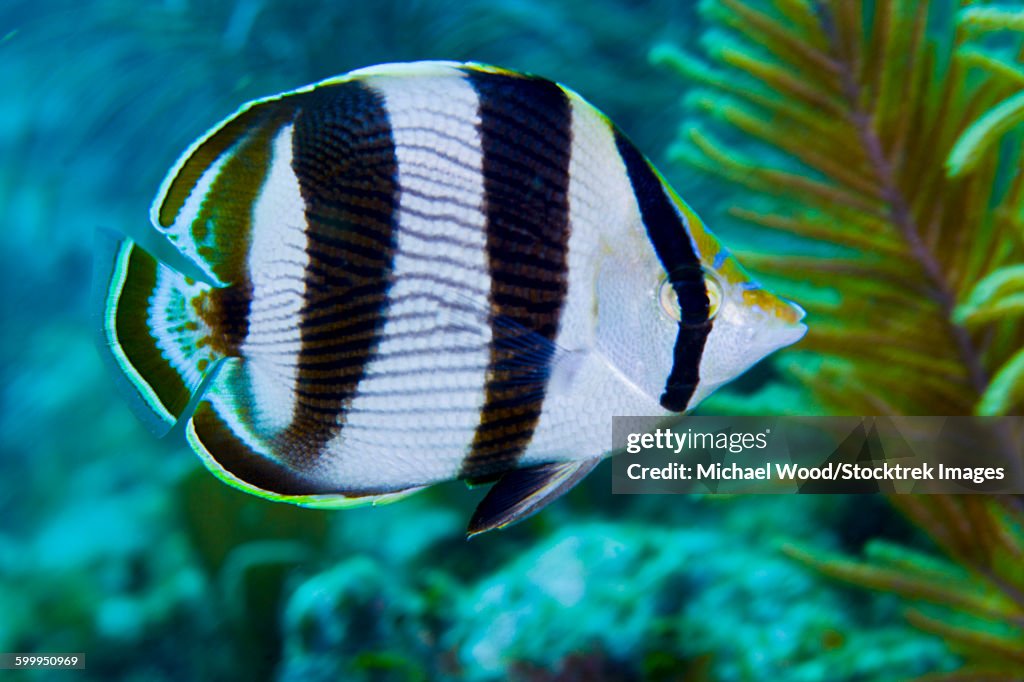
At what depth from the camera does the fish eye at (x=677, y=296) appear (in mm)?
688

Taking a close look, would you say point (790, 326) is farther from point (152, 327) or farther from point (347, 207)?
point (152, 327)

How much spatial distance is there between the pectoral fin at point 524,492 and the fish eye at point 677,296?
0.18 meters

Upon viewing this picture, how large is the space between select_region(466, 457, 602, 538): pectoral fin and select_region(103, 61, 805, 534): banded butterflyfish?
0.05 feet

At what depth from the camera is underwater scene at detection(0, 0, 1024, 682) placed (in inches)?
27.0

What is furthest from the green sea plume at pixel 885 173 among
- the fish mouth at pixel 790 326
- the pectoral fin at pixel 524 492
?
the pectoral fin at pixel 524 492

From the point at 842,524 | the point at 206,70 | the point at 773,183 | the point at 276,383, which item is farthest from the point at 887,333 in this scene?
the point at 206,70

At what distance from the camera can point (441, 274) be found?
0.68m

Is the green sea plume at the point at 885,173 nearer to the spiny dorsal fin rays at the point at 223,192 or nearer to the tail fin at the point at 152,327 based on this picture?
the spiny dorsal fin rays at the point at 223,192

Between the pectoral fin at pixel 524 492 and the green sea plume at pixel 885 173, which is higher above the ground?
the green sea plume at pixel 885 173

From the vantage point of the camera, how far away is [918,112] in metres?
1.33

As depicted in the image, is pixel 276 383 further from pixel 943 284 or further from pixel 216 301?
pixel 943 284

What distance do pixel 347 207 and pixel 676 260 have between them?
13.0 inches

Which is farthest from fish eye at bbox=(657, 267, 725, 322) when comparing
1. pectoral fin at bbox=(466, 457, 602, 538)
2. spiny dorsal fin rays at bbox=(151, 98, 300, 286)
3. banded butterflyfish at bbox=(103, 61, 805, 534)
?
spiny dorsal fin rays at bbox=(151, 98, 300, 286)

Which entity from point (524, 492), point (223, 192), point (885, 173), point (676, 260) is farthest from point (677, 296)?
point (885, 173)
